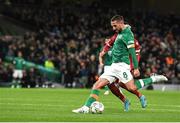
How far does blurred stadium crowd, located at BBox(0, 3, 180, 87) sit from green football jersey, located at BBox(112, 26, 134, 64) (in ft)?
76.8

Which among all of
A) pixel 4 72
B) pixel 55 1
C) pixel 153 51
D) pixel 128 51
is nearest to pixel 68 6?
pixel 55 1

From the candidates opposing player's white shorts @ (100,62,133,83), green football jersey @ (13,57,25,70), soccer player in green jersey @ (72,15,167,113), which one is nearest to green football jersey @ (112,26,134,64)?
soccer player in green jersey @ (72,15,167,113)

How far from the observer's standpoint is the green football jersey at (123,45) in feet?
56.3

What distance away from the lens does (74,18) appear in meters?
A: 51.3

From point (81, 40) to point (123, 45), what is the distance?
95.5 feet

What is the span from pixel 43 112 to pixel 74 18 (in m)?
35.3

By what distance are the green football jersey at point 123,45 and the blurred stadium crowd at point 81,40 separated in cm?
2342

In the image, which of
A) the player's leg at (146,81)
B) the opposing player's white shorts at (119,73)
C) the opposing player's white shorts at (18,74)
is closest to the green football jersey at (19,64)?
the opposing player's white shorts at (18,74)

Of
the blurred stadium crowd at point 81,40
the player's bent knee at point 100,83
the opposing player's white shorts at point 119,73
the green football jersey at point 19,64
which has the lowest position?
the player's bent knee at point 100,83

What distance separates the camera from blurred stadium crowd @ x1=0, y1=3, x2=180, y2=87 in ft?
138

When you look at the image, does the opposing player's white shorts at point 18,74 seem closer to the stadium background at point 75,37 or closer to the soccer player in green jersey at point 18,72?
the soccer player in green jersey at point 18,72

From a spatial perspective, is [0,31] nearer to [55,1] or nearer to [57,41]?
[57,41]

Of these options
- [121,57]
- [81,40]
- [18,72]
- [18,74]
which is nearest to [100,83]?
[121,57]

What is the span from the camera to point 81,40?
152 ft
